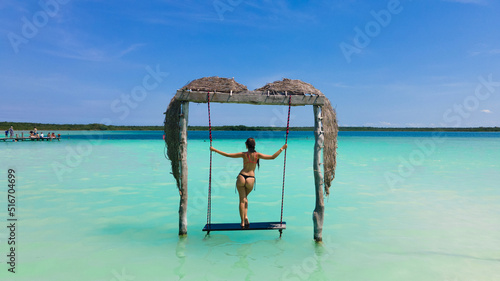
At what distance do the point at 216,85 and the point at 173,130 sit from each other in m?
1.28

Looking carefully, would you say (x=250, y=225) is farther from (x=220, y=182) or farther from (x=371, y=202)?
(x=220, y=182)

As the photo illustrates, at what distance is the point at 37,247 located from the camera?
6.56 meters

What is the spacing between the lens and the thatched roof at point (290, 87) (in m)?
6.39

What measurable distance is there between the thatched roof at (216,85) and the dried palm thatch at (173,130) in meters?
0.48

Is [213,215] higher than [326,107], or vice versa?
[326,107]

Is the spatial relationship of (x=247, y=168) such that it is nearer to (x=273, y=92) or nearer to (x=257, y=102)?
(x=257, y=102)

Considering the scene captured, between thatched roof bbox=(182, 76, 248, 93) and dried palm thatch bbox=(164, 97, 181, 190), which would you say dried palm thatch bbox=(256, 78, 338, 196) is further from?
dried palm thatch bbox=(164, 97, 181, 190)

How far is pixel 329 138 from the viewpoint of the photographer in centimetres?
652

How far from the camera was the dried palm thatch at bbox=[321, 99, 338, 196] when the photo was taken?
21.3 feet

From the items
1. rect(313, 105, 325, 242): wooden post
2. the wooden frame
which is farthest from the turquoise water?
the wooden frame

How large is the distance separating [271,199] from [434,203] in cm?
545

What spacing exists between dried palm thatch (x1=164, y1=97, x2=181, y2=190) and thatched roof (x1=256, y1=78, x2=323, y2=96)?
1.73 m

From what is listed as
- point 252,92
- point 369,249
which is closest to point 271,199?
point 369,249

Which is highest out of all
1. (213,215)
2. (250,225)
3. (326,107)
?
(326,107)
